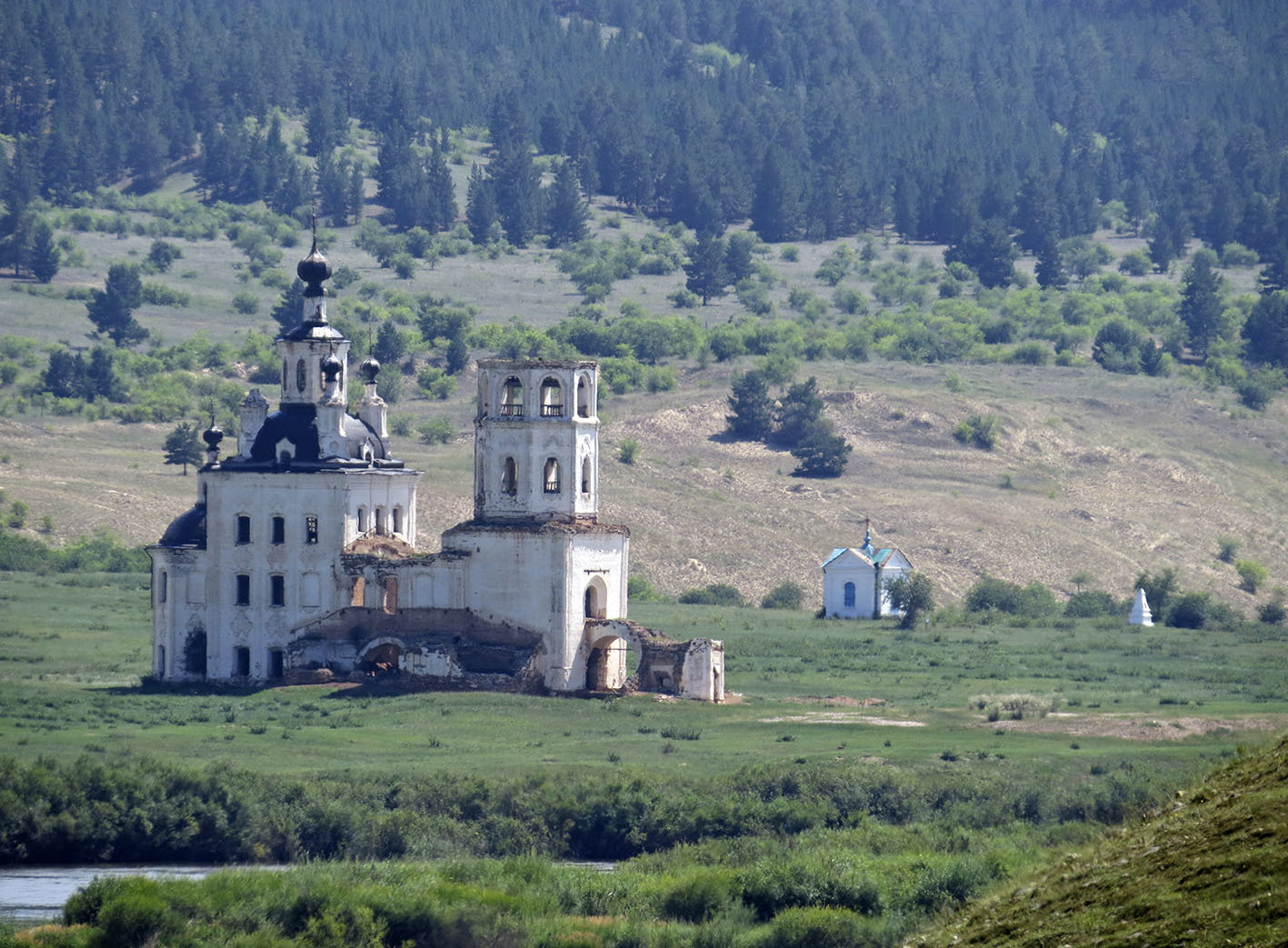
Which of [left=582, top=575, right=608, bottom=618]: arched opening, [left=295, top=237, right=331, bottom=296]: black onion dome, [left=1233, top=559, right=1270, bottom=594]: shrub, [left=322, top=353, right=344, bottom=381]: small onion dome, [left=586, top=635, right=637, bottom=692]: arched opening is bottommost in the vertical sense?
[left=586, top=635, right=637, bottom=692]: arched opening

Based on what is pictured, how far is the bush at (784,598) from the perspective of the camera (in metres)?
99.6

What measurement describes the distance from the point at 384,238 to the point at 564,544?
107 meters

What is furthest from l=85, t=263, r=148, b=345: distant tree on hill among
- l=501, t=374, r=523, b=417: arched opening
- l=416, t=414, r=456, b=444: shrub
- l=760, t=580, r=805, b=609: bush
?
l=501, t=374, r=523, b=417: arched opening

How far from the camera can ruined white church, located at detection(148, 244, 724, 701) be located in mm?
70625

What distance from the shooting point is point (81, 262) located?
160m

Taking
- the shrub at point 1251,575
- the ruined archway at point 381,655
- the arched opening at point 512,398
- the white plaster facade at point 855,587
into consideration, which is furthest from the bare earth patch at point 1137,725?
the shrub at point 1251,575

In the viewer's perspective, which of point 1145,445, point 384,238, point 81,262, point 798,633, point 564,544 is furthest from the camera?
point 384,238

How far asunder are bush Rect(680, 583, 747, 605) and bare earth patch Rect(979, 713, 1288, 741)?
32.5m

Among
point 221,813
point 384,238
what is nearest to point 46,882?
point 221,813

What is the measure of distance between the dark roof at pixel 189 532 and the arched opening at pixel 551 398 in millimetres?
9677

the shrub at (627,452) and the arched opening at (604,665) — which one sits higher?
the shrub at (627,452)

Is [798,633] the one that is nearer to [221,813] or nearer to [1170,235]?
[221,813]

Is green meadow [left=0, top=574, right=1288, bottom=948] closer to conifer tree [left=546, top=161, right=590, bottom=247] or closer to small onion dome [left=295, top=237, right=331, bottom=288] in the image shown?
small onion dome [left=295, top=237, right=331, bottom=288]

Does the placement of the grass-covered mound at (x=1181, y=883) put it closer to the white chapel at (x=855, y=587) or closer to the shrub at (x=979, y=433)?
the white chapel at (x=855, y=587)
